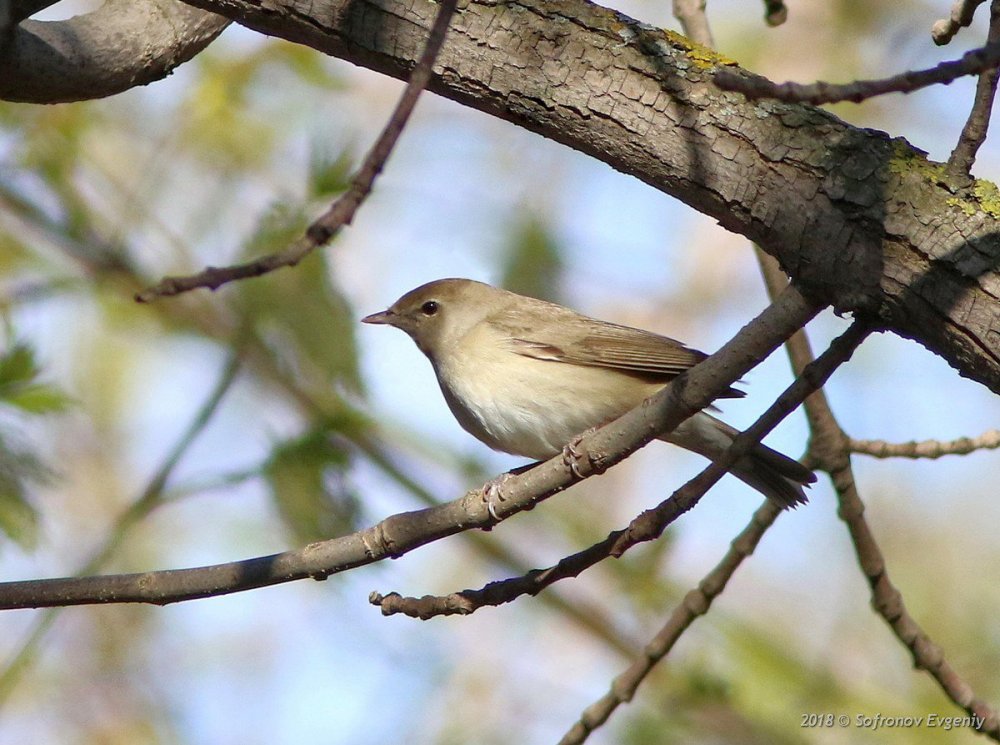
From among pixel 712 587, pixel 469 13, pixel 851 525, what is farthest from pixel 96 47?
pixel 851 525

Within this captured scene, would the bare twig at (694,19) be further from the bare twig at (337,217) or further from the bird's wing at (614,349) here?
the bare twig at (337,217)

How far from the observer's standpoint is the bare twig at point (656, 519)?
8.07ft

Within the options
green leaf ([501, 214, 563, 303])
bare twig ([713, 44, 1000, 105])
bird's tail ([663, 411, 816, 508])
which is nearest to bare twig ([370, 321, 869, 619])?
bare twig ([713, 44, 1000, 105])

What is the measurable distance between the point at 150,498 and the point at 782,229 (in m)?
3.11

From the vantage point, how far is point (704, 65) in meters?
2.60

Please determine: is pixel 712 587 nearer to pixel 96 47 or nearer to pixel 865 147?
pixel 865 147

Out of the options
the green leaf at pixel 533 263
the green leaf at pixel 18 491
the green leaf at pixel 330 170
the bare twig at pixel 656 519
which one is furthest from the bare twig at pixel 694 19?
the green leaf at pixel 18 491

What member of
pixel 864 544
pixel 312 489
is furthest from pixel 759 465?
pixel 312 489

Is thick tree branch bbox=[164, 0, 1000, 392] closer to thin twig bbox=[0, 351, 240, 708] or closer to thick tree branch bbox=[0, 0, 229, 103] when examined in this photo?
thick tree branch bbox=[0, 0, 229, 103]

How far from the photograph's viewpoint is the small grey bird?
14.2ft

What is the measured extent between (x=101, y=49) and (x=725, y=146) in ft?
5.73

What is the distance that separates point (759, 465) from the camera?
417cm

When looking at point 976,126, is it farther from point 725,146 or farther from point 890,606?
point 890,606

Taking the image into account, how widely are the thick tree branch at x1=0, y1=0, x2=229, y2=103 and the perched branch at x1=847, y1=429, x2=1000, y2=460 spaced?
266 centimetres
